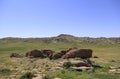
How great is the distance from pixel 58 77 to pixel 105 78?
4.60 meters

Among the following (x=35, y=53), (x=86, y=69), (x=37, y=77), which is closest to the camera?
(x=37, y=77)

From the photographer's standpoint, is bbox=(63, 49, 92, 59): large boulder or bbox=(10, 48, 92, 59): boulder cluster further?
bbox=(10, 48, 92, 59): boulder cluster

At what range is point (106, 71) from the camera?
29.7 m

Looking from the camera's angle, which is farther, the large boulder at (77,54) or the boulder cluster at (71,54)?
the boulder cluster at (71,54)

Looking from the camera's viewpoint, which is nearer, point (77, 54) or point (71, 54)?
point (71, 54)

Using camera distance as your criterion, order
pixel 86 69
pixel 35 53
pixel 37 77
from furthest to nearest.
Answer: pixel 35 53, pixel 86 69, pixel 37 77

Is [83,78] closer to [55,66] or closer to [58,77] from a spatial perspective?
[58,77]

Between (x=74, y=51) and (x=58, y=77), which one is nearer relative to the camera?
(x=58, y=77)

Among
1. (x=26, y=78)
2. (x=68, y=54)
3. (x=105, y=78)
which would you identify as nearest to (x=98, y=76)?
(x=105, y=78)

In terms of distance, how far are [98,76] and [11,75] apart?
871 centimetres

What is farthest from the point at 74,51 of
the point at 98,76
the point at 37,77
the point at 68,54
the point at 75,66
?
the point at 37,77

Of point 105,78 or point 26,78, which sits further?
point 105,78

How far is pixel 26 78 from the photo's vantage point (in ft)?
74.8

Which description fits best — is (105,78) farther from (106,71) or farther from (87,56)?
(87,56)
